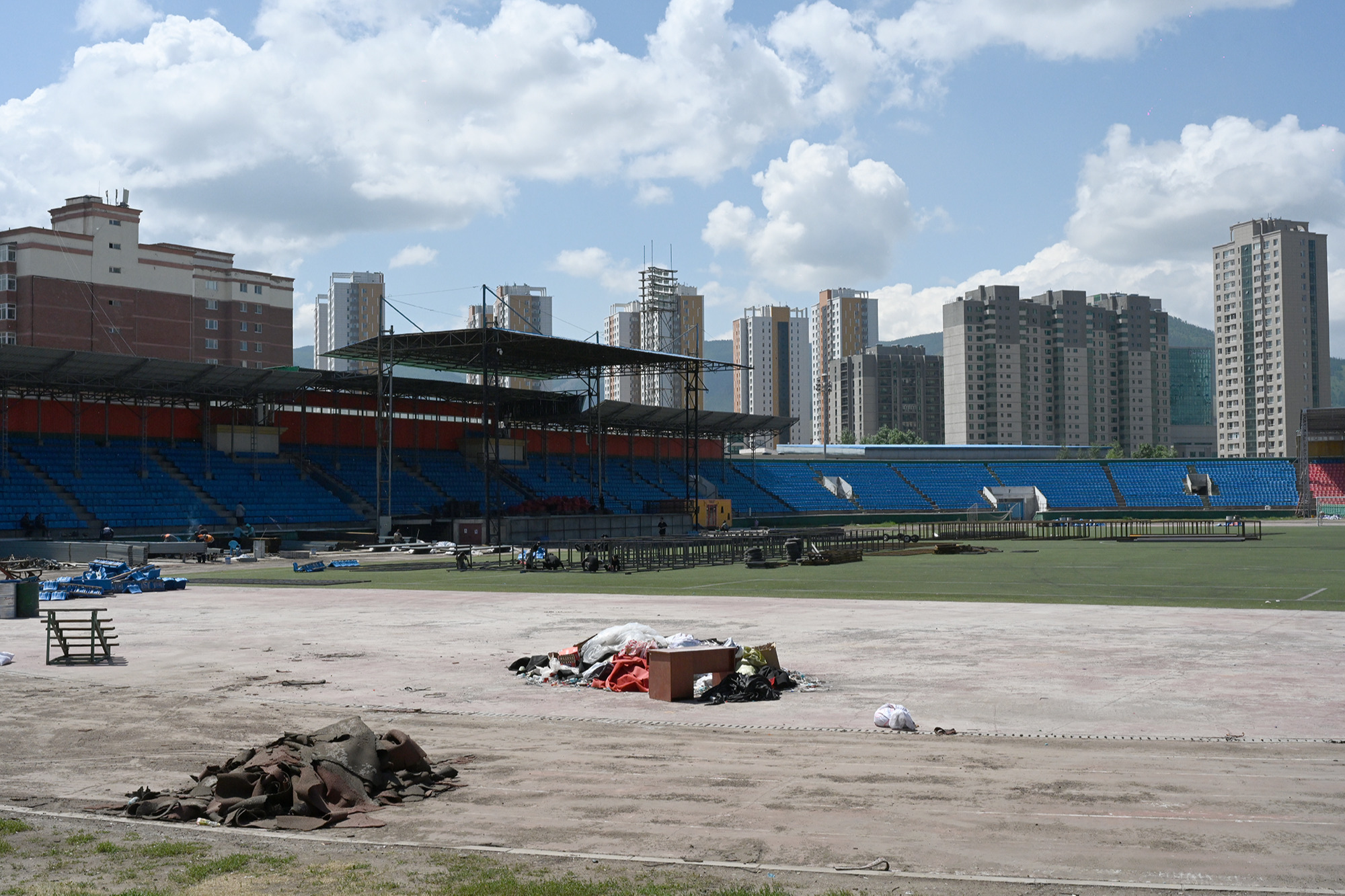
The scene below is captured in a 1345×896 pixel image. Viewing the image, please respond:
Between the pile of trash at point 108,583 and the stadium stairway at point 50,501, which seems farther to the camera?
the stadium stairway at point 50,501

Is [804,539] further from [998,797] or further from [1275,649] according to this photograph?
[998,797]

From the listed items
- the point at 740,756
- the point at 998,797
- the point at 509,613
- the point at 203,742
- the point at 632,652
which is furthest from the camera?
the point at 509,613

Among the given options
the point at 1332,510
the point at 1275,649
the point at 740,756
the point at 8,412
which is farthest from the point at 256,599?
the point at 1332,510

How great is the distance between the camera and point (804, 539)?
54.1 m

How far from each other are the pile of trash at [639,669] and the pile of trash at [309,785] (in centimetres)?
554

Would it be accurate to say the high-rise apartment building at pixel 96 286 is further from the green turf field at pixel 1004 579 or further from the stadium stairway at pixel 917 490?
the stadium stairway at pixel 917 490

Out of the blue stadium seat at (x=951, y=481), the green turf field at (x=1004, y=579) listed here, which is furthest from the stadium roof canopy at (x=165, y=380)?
the blue stadium seat at (x=951, y=481)

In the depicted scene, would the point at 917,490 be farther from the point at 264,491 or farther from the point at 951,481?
the point at 264,491

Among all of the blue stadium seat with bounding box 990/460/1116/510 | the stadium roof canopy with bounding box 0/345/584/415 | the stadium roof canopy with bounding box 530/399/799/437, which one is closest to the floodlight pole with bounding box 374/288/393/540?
the stadium roof canopy with bounding box 0/345/584/415

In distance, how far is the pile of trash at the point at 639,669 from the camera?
49.7 feet

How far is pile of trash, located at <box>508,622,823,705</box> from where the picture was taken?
15.1 meters

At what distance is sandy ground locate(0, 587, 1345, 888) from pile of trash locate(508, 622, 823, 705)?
Result: 517 mm

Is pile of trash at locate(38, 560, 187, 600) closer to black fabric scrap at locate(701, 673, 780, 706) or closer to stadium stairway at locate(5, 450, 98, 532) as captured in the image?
stadium stairway at locate(5, 450, 98, 532)

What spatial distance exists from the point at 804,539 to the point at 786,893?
1864 inches
